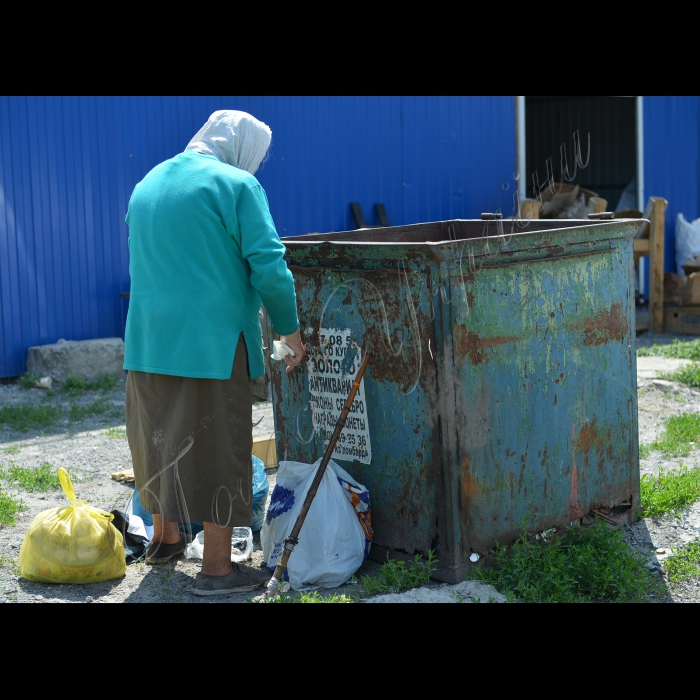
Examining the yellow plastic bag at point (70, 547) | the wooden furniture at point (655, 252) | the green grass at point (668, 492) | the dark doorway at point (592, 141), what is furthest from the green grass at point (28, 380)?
the dark doorway at point (592, 141)

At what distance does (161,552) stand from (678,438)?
10.7 feet

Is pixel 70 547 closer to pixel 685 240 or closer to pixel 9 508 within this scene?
pixel 9 508

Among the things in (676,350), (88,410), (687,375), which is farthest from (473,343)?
(676,350)

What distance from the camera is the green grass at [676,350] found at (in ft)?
26.9

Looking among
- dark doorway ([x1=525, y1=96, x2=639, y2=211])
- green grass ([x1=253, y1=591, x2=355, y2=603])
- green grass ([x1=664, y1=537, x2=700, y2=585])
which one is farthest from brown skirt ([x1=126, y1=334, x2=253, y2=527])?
dark doorway ([x1=525, y1=96, x2=639, y2=211])

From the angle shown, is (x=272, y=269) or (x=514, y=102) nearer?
(x=272, y=269)

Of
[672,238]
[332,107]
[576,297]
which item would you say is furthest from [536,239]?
[672,238]

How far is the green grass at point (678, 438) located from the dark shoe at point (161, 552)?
9.17ft

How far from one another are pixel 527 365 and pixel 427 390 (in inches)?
18.2

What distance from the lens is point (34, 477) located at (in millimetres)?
5055

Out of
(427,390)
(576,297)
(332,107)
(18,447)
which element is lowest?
(18,447)

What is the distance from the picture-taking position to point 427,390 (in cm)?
342

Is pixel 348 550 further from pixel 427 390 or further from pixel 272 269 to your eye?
pixel 272 269

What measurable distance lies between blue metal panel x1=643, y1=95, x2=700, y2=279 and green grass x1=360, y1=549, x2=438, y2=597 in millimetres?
9039
